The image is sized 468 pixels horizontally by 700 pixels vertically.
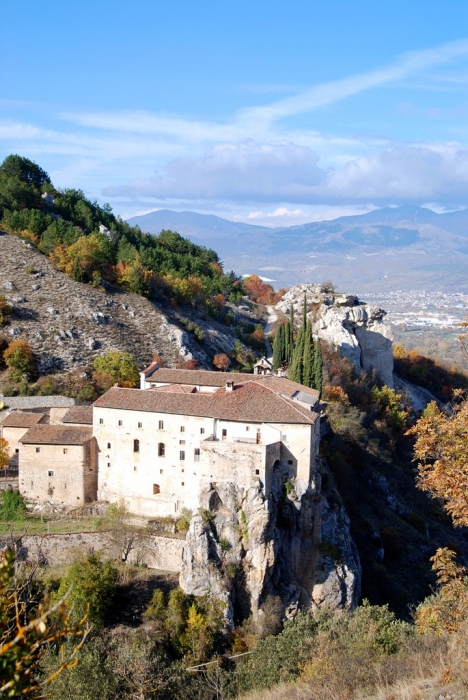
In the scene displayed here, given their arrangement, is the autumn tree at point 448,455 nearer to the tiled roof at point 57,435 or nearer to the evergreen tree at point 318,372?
the tiled roof at point 57,435

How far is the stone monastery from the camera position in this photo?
105ft

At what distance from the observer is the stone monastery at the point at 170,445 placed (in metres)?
32.0

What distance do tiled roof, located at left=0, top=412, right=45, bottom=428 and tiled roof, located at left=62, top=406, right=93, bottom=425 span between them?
→ 217 cm

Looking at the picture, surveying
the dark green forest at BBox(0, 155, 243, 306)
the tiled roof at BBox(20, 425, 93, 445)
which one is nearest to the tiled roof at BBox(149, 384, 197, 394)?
the tiled roof at BBox(20, 425, 93, 445)

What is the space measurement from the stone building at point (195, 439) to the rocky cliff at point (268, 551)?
36.6 inches

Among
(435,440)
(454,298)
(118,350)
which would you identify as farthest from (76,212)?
(454,298)

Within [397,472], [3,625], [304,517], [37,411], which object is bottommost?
[397,472]

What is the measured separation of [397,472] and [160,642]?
1222 inches

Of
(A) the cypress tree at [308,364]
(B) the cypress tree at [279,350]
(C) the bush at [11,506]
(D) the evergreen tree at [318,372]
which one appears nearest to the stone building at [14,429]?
(C) the bush at [11,506]

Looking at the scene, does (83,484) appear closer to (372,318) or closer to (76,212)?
(372,318)

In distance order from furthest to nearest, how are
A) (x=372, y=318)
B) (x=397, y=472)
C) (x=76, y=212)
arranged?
1. (x=76, y=212)
2. (x=372, y=318)
3. (x=397, y=472)

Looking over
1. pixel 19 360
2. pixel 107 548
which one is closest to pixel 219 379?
pixel 107 548

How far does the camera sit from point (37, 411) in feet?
139

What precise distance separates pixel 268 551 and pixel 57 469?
→ 1248 centimetres
